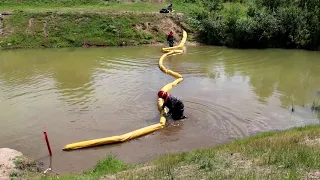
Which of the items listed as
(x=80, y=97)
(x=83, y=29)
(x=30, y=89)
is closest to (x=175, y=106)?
(x=80, y=97)

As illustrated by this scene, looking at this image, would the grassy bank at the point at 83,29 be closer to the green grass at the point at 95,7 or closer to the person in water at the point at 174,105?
the green grass at the point at 95,7

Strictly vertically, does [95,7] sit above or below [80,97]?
above

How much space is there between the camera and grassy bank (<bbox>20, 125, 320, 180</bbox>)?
7836 mm

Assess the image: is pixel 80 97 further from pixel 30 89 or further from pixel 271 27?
pixel 271 27

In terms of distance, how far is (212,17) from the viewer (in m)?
33.7


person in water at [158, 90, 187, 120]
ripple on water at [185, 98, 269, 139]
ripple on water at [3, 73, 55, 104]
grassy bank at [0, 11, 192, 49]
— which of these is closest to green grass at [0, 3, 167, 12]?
grassy bank at [0, 11, 192, 49]

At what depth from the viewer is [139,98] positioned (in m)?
17.3

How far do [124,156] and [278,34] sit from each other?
2302cm

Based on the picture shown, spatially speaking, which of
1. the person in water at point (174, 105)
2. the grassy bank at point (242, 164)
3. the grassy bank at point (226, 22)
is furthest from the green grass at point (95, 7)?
the grassy bank at point (242, 164)

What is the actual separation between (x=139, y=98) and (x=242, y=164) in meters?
9.18

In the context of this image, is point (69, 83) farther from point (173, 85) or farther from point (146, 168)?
point (146, 168)

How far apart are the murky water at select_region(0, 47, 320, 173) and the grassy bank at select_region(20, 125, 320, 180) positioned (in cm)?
205

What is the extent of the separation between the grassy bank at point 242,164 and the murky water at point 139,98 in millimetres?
2047

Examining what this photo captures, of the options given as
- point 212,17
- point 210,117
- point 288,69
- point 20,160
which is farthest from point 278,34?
point 20,160
